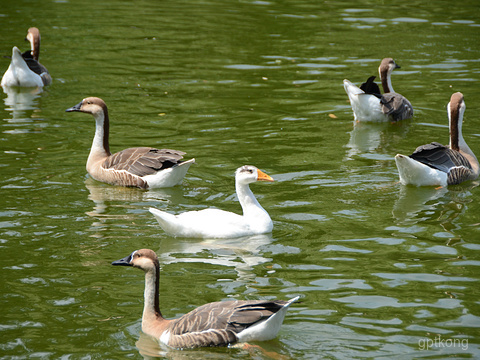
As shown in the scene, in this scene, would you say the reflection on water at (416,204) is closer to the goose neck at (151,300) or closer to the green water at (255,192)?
the green water at (255,192)

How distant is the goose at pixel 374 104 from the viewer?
15.3 meters

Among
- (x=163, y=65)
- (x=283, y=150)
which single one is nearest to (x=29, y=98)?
(x=163, y=65)

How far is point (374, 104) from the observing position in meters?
15.5

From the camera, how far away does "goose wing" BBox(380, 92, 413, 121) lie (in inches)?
609

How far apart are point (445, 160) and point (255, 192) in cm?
307

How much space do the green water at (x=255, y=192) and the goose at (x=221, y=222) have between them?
0.15 meters

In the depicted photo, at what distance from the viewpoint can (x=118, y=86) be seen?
1803cm

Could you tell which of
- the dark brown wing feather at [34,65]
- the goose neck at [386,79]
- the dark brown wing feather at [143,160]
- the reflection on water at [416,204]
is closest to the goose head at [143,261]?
the reflection on water at [416,204]

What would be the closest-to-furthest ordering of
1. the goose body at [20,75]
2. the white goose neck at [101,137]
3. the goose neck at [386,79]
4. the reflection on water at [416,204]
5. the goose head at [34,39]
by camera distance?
the reflection on water at [416,204], the white goose neck at [101,137], the goose neck at [386,79], the goose body at [20,75], the goose head at [34,39]

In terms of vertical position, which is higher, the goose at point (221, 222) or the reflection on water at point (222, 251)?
the goose at point (221, 222)

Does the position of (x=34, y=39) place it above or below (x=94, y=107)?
above

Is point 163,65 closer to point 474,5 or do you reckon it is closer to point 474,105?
point 474,105

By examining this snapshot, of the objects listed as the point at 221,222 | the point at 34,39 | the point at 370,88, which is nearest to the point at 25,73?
the point at 34,39

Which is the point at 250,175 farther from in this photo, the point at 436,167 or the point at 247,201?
the point at 436,167
